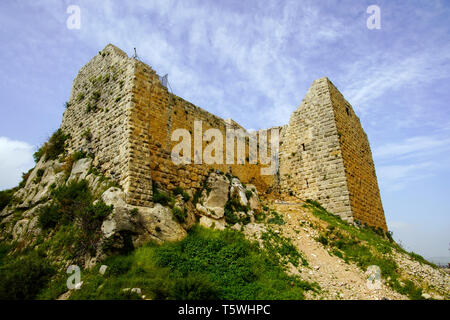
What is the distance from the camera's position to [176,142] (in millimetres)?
11594

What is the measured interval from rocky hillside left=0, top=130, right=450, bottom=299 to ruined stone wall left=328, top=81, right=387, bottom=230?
2.31m

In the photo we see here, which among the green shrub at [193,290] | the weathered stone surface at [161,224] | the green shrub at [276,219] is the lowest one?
the green shrub at [193,290]

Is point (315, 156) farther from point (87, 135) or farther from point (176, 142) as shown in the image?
point (87, 135)

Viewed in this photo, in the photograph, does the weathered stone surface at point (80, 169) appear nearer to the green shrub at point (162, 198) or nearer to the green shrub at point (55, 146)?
the green shrub at point (55, 146)

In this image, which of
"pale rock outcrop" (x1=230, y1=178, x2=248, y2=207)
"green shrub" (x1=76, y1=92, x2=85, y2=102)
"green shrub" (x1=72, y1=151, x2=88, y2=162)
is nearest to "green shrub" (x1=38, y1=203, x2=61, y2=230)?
"green shrub" (x1=72, y1=151, x2=88, y2=162)

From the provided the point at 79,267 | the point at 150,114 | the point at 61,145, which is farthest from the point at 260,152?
the point at 79,267

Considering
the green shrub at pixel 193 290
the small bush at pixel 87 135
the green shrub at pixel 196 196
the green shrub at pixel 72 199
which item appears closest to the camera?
the green shrub at pixel 193 290

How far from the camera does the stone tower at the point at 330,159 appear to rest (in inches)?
552

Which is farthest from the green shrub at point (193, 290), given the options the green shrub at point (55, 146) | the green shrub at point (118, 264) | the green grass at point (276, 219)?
the green shrub at point (55, 146)

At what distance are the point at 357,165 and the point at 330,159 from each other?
212 cm

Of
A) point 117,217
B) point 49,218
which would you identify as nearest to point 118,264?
point 117,217

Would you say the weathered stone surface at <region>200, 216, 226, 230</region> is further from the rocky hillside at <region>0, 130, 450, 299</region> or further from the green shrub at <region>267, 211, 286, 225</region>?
the green shrub at <region>267, 211, 286, 225</region>

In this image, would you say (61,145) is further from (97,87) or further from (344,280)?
(344,280)

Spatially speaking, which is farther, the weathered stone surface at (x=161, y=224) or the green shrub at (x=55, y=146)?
the green shrub at (x=55, y=146)
